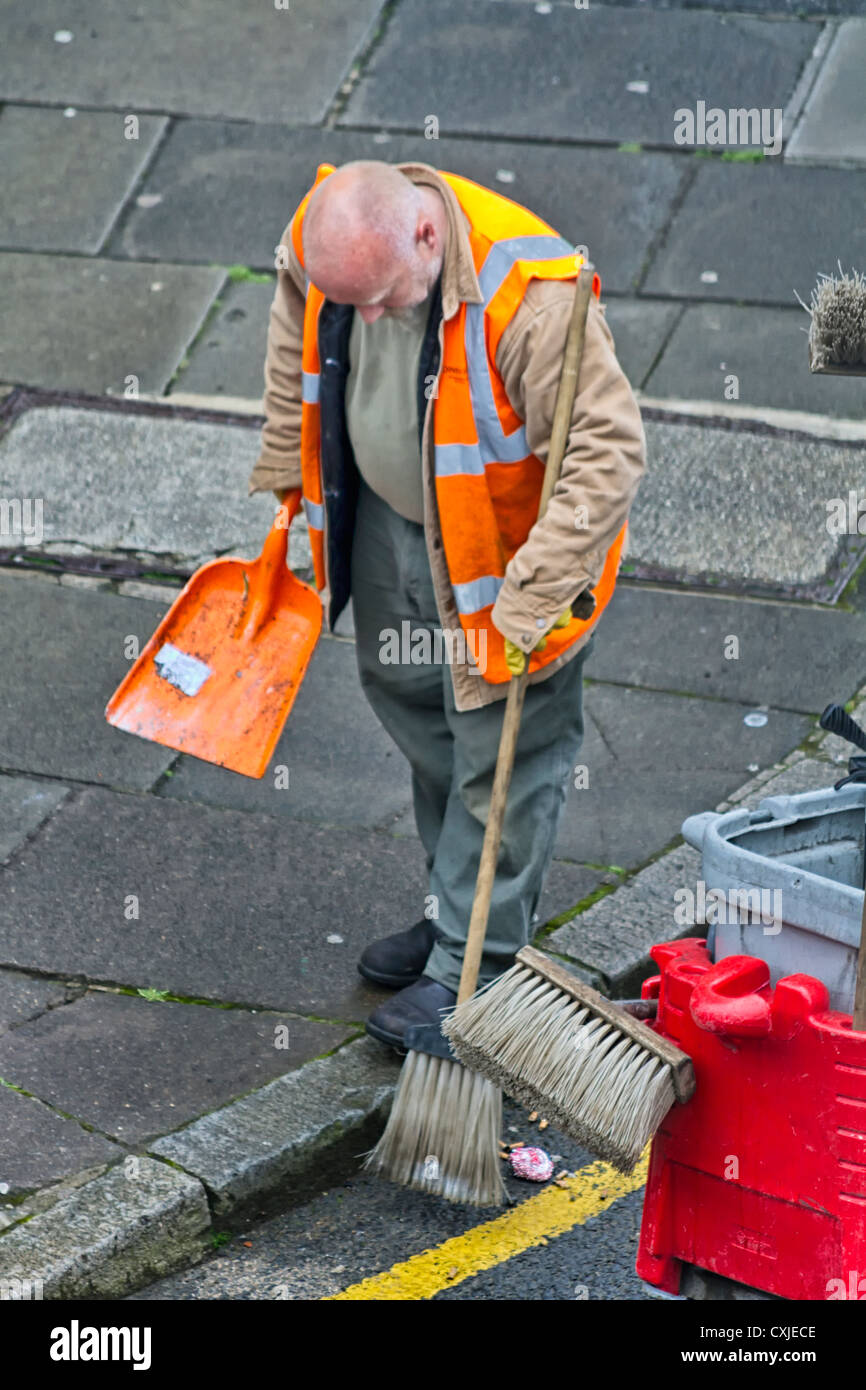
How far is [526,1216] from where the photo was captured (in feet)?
14.3

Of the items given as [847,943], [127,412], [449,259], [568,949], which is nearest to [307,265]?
[449,259]

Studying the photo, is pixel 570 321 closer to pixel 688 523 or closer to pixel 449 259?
pixel 449 259

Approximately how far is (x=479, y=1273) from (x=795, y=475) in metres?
3.87

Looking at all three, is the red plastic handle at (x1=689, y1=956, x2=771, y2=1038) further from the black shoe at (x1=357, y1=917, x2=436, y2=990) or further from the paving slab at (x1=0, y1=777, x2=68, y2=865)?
the paving slab at (x1=0, y1=777, x2=68, y2=865)

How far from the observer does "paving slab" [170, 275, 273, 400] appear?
25.5 feet

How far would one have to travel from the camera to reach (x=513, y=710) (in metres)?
4.02

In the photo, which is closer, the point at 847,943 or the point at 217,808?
the point at 847,943

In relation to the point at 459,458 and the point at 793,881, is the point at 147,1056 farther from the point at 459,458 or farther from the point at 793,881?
the point at 793,881

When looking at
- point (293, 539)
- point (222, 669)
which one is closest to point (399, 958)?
point (222, 669)

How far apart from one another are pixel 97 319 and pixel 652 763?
3.51 meters

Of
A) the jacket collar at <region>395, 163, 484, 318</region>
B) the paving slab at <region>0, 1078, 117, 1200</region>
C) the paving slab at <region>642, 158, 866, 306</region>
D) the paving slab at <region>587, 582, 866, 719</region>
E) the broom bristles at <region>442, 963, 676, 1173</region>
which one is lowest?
the paving slab at <region>0, 1078, 117, 1200</region>

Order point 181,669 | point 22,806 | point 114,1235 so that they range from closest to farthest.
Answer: point 114,1235, point 181,669, point 22,806

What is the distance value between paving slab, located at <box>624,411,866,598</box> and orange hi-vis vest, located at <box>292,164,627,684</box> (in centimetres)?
255

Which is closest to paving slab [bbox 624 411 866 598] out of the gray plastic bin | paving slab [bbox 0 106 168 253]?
paving slab [bbox 0 106 168 253]
